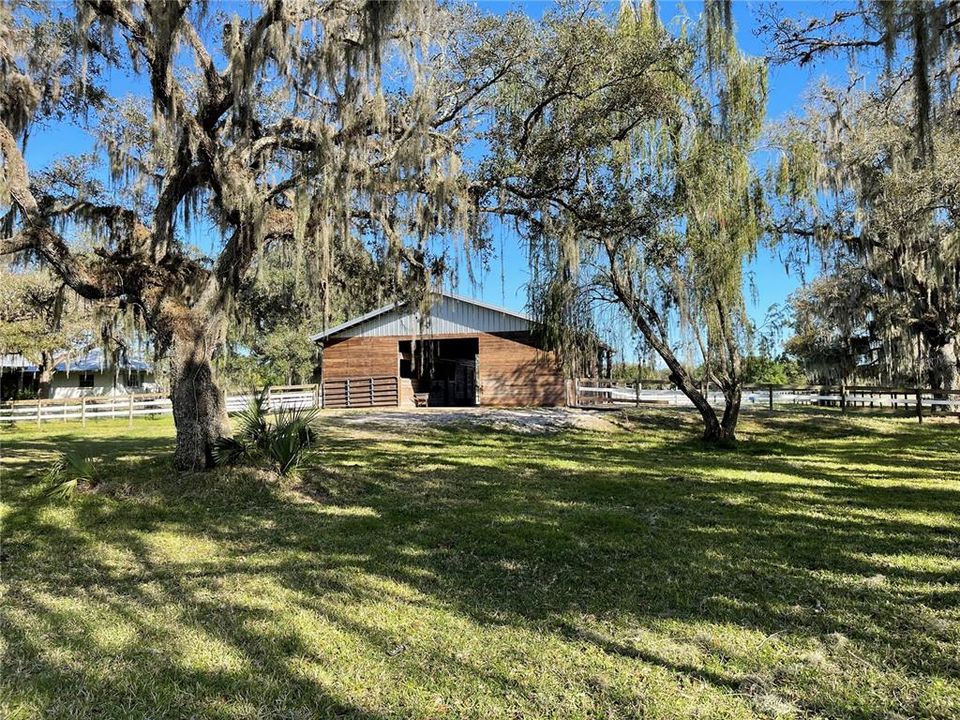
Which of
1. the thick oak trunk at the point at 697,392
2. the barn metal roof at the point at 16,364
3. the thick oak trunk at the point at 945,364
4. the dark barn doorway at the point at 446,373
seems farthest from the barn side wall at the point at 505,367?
the barn metal roof at the point at 16,364

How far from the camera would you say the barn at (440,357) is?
2228 cm

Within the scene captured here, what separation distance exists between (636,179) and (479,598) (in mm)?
8396

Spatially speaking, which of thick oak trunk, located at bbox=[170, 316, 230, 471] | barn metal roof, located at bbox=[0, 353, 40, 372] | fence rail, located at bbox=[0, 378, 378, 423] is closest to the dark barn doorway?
fence rail, located at bbox=[0, 378, 378, 423]

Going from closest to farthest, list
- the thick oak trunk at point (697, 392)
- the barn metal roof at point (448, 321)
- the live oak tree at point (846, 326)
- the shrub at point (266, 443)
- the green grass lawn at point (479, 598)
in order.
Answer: the green grass lawn at point (479, 598) → the shrub at point (266, 443) → the thick oak trunk at point (697, 392) → the live oak tree at point (846, 326) → the barn metal roof at point (448, 321)

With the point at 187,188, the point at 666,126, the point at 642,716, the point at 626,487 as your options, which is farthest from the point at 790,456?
the point at 187,188

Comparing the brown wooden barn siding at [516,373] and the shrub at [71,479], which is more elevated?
the brown wooden barn siding at [516,373]

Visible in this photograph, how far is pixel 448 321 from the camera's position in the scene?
2317cm

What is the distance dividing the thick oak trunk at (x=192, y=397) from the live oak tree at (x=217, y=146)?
0.02 m

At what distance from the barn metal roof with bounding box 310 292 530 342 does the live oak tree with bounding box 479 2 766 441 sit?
980 centimetres

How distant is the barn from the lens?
22.3m

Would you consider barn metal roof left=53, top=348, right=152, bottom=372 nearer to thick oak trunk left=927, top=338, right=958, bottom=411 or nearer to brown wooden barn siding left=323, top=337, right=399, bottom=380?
brown wooden barn siding left=323, top=337, right=399, bottom=380

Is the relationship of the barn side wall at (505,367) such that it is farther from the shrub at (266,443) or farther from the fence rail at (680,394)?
the shrub at (266,443)

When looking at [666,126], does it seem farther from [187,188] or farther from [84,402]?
[84,402]

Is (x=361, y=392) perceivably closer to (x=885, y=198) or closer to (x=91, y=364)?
(x=885, y=198)
